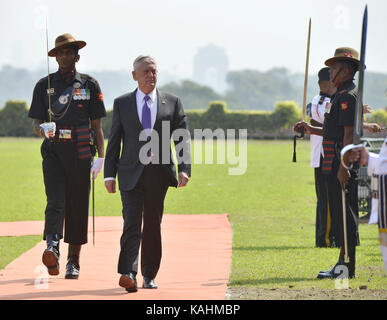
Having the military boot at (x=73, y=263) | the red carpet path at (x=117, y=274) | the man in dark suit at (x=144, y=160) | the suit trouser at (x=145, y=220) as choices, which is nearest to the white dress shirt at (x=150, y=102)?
the man in dark suit at (x=144, y=160)

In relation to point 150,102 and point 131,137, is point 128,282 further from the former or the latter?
point 150,102

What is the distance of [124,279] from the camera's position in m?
7.75

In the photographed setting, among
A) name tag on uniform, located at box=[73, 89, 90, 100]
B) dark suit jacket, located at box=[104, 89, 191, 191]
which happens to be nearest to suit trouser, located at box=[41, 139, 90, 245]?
name tag on uniform, located at box=[73, 89, 90, 100]

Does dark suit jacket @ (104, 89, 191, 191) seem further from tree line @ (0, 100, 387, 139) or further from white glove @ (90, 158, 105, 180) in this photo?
tree line @ (0, 100, 387, 139)

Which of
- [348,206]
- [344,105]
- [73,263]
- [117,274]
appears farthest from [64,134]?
[348,206]

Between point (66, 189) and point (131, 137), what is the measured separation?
51.2 inches

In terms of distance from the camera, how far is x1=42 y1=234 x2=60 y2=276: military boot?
8508mm

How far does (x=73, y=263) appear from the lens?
29.3 feet

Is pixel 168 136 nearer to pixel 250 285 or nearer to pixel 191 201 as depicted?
pixel 250 285

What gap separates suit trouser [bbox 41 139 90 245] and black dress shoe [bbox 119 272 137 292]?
124 centimetres

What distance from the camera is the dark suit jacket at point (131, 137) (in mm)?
7961

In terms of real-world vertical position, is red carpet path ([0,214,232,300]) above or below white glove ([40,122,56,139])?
below

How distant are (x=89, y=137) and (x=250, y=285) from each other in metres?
2.12

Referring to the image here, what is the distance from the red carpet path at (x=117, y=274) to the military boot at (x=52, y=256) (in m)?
0.11
